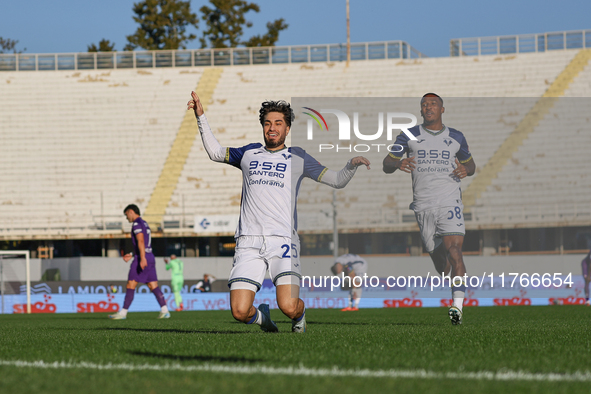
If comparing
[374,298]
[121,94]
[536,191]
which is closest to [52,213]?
[121,94]

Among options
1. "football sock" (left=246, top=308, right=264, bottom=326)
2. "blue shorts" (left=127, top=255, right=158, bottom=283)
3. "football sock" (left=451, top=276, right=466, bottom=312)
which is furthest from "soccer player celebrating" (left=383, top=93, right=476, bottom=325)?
"blue shorts" (left=127, top=255, right=158, bottom=283)

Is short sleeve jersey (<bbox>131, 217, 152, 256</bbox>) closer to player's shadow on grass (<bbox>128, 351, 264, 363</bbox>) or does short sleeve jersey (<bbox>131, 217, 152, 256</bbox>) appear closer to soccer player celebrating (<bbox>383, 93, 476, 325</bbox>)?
soccer player celebrating (<bbox>383, 93, 476, 325</bbox>)

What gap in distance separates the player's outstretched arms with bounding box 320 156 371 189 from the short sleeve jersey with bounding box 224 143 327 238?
7 centimetres

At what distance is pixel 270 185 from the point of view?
6.35 meters

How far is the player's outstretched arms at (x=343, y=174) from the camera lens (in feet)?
21.2

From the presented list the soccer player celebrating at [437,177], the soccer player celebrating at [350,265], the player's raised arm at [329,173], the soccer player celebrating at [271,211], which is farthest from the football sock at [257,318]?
the soccer player celebrating at [350,265]

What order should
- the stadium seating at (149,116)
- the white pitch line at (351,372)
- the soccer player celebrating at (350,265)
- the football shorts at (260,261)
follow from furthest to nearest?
the stadium seating at (149,116)
the soccer player celebrating at (350,265)
the football shorts at (260,261)
the white pitch line at (351,372)

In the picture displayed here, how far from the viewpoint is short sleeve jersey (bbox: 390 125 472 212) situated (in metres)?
8.68

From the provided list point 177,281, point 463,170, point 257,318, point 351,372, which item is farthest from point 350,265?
point 177,281

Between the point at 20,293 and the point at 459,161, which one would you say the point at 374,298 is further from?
the point at 459,161

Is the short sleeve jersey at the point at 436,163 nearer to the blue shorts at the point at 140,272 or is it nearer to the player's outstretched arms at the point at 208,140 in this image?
the player's outstretched arms at the point at 208,140

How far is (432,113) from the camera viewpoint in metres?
8.82

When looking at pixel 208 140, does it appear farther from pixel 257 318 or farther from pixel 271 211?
pixel 257 318

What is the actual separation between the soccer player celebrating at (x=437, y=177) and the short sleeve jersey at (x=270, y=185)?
8.33 feet
